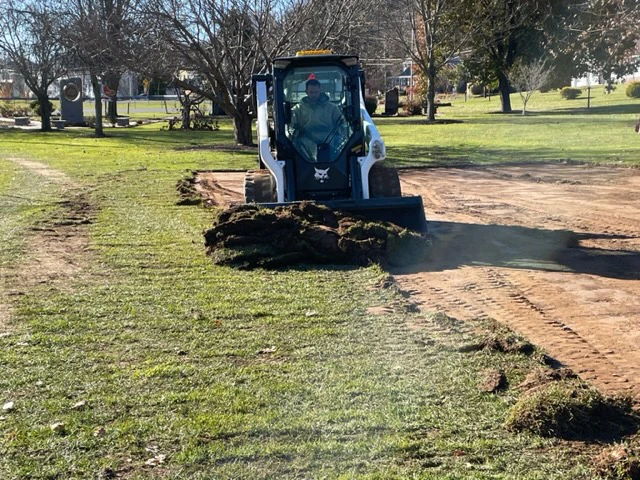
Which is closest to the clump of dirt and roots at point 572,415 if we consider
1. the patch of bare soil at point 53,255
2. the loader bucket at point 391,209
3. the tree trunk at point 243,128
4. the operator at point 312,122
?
the patch of bare soil at point 53,255

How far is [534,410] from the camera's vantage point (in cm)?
536

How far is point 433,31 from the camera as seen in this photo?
4562 centimetres

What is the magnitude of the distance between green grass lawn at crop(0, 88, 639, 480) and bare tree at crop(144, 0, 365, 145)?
1600 cm

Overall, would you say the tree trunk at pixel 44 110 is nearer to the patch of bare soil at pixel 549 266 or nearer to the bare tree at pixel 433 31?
the bare tree at pixel 433 31

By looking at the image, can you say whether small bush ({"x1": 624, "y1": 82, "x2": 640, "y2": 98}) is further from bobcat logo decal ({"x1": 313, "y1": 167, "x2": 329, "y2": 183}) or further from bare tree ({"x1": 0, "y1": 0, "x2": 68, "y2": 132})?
bobcat logo decal ({"x1": 313, "y1": 167, "x2": 329, "y2": 183})

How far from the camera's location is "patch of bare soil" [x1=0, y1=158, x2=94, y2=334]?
9.26m

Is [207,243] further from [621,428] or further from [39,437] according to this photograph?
[621,428]

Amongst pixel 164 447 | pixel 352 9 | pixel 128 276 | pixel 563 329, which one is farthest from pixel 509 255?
pixel 352 9

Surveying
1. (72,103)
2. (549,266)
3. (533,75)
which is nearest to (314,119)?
(549,266)

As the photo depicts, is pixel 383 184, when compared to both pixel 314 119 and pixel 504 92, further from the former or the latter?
pixel 504 92

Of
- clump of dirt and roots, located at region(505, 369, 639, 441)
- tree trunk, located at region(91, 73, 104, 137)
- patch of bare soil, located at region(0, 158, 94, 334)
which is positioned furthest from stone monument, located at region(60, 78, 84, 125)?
clump of dirt and roots, located at region(505, 369, 639, 441)

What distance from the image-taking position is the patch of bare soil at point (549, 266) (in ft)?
23.5

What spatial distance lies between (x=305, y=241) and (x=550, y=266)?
109 inches

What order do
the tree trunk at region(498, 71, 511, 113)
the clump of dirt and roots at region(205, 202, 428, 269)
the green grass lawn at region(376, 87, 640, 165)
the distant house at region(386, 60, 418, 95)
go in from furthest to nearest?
the distant house at region(386, 60, 418, 95)
the tree trunk at region(498, 71, 511, 113)
the green grass lawn at region(376, 87, 640, 165)
the clump of dirt and roots at region(205, 202, 428, 269)
